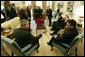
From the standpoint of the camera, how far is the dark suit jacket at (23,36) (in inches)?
129

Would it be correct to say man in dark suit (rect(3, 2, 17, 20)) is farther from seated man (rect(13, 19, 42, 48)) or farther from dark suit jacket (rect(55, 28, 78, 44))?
dark suit jacket (rect(55, 28, 78, 44))

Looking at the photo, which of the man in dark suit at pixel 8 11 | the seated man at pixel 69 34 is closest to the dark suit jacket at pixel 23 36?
the seated man at pixel 69 34

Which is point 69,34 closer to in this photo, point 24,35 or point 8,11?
point 24,35

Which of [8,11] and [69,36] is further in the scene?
[8,11]

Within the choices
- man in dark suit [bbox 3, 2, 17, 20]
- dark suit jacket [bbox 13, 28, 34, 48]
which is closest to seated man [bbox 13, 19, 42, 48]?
dark suit jacket [bbox 13, 28, 34, 48]

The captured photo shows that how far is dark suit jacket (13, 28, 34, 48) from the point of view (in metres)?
3.27

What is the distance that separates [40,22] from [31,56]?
2814 millimetres

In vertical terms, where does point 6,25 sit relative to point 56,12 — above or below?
above

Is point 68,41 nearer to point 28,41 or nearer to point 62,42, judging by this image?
point 62,42

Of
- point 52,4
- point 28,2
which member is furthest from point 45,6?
point 28,2

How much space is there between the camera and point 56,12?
8469mm

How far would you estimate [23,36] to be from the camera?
3270mm

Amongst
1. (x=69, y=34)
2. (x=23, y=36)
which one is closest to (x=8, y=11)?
(x=23, y=36)

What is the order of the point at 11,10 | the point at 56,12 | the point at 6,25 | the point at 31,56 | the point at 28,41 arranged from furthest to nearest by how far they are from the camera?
the point at 56,12 < the point at 11,10 < the point at 6,25 < the point at 31,56 < the point at 28,41
